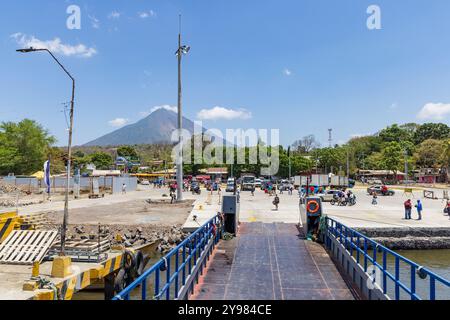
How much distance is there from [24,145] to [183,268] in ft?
280

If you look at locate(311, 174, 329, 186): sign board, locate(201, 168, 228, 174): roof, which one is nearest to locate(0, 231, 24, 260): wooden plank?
locate(311, 174, 329, 186): sign board

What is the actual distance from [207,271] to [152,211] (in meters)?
22.0

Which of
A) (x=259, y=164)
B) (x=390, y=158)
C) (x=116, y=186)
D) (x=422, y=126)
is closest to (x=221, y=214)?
(x=116, y=186)

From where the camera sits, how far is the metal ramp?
46.1 feet

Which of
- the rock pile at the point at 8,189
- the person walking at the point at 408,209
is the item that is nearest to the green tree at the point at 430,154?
the person walking at the point at 408,209

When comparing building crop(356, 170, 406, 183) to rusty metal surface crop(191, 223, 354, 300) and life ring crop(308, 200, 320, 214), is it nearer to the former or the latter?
life ring crop(308, 200, 320, 214)

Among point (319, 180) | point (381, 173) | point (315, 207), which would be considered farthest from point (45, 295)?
point (381, 173)

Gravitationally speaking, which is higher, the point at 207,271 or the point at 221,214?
the point at 221,214

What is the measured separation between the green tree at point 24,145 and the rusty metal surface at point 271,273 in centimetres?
7787

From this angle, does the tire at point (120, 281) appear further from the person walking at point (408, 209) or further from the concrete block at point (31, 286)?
the person walking at point (408, 209)

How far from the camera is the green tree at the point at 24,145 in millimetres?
79375

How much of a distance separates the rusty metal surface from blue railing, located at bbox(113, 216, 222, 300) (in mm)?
413

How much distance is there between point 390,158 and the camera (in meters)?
96.8
